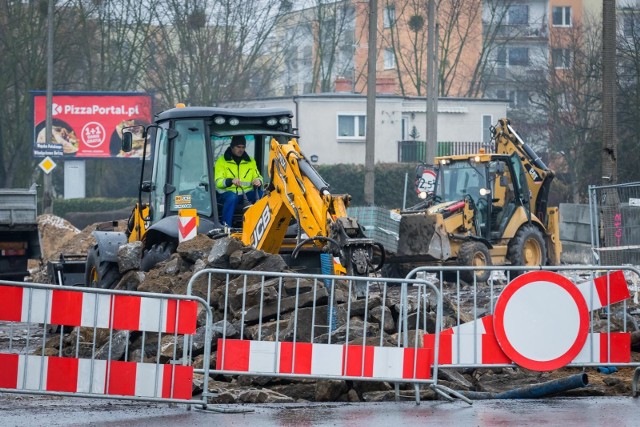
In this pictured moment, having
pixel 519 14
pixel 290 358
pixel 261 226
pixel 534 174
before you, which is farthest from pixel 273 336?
pixel 519 14

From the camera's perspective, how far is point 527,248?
25172 millimetres

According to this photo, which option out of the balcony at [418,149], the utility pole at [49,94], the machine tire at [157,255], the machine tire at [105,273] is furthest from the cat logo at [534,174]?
the balcony at [418,149]

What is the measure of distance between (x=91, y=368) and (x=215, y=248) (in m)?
4.42

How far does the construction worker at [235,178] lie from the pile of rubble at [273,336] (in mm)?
912

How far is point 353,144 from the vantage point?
58156mm

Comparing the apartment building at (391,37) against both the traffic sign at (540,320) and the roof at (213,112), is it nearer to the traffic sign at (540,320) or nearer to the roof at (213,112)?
the roof at (213,112)

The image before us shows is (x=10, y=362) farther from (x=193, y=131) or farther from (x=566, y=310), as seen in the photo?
(x=193, y=131)

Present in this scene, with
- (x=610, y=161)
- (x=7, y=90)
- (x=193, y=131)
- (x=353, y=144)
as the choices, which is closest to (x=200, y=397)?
(x=193, y=131)

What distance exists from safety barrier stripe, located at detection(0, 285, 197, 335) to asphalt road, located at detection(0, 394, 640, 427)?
66 cm

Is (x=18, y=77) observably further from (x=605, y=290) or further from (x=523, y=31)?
(x=605, y=290)

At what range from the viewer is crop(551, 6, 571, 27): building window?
8300 centimetres

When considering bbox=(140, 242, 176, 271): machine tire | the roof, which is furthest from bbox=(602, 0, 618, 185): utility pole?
bbox=(140, 242, 176, 271): machine tire

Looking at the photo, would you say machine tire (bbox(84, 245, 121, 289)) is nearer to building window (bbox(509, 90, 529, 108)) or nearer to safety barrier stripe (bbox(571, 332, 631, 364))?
safety barrier stripe (bbox(571, 332, 631, 364))

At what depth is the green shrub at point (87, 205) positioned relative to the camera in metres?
50.2
